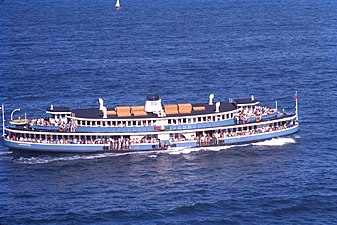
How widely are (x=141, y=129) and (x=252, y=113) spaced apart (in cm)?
2068

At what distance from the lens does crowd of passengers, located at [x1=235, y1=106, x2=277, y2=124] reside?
170125 millimetres

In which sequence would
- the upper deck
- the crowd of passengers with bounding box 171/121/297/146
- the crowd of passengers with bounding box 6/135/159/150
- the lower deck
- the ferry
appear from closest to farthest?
1. the lower deck
2. the crowd of passengers with bounding box 6/135/159/150
3. the ferry
4. the crowd of passengers with bounding box 171/121/297/146
5. the upper deck

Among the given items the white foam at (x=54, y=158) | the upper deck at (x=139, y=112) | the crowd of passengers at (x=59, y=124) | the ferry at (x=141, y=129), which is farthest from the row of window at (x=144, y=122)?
the white foam at (x=54, y=158)

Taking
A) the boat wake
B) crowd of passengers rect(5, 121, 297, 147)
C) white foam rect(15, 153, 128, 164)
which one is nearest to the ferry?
crowd of passengers rect(5, 121, 297, 147)

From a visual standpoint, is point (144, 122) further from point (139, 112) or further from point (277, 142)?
point (277, 142)

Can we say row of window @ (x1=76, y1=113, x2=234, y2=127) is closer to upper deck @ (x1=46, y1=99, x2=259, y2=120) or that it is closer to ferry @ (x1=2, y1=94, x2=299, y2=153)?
ferry @ (x1=2, y1=94, x2=299, y2=153)

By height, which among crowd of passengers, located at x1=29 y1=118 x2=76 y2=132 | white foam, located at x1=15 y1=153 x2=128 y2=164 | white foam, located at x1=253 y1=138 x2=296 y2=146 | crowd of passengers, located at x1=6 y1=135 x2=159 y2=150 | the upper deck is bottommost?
white foam, located at x1=15 y1=153 x2=128 y2=164

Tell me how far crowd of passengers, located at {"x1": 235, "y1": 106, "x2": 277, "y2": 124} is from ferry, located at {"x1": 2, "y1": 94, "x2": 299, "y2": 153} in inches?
1.4

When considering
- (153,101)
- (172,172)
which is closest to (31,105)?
(153,101)

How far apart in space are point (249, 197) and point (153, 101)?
114 feet

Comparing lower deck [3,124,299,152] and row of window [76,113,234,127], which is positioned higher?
row of window [76,113,234,127]

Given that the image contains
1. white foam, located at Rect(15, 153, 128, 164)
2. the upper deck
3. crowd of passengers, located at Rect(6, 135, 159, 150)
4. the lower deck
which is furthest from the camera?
the upper deck

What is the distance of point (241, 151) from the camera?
166 metres

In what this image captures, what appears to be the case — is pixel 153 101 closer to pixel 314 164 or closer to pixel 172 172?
pixel 172 172
